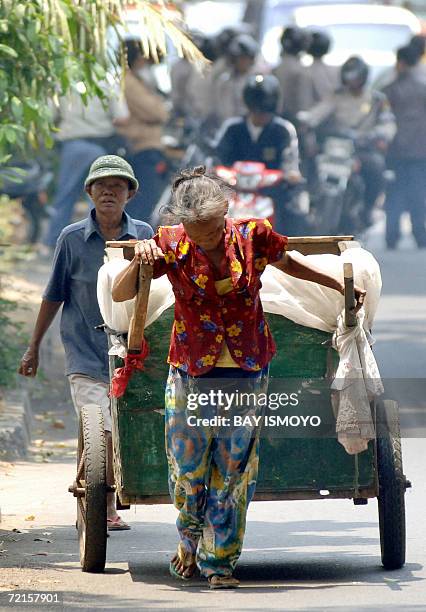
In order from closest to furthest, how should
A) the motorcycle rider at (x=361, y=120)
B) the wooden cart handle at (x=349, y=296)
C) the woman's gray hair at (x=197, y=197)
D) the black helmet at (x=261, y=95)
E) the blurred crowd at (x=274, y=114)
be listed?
the woman's gray hair at (x=197, y=197) → the wooden cart handle at (x=349, y=296) → the black helmet at (x=261, y=95) → the blurred crowd at (x=274, y=114) → the motorcycle rider at (x=361, y=120)

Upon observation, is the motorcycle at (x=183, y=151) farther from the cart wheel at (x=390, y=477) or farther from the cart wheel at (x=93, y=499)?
the cart wheel at (x=390, y=477)

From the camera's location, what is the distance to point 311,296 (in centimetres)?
673

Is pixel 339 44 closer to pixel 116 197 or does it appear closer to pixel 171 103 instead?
pixel 171 103

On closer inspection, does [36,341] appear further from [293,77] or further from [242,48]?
[293,77]

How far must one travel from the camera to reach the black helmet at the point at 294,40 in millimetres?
20859

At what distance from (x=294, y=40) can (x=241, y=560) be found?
1420 centimetres

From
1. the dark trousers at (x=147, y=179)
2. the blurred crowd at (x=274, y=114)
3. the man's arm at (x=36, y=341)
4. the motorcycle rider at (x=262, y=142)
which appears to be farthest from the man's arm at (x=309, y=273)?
the dark trousers at (x=147, y=179)

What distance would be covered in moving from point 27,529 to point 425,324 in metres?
7.66

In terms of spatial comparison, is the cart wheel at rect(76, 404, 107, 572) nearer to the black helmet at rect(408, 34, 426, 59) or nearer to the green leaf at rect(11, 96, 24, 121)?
the green leaf at rect(11, 96, 24, 121)

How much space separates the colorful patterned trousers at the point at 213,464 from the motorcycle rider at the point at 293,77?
1424cm

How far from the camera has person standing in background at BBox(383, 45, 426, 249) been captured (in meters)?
20.4

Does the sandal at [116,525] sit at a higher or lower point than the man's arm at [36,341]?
lower

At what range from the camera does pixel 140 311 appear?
639 cm

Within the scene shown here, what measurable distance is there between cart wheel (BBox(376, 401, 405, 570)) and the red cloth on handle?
0.96 meters
